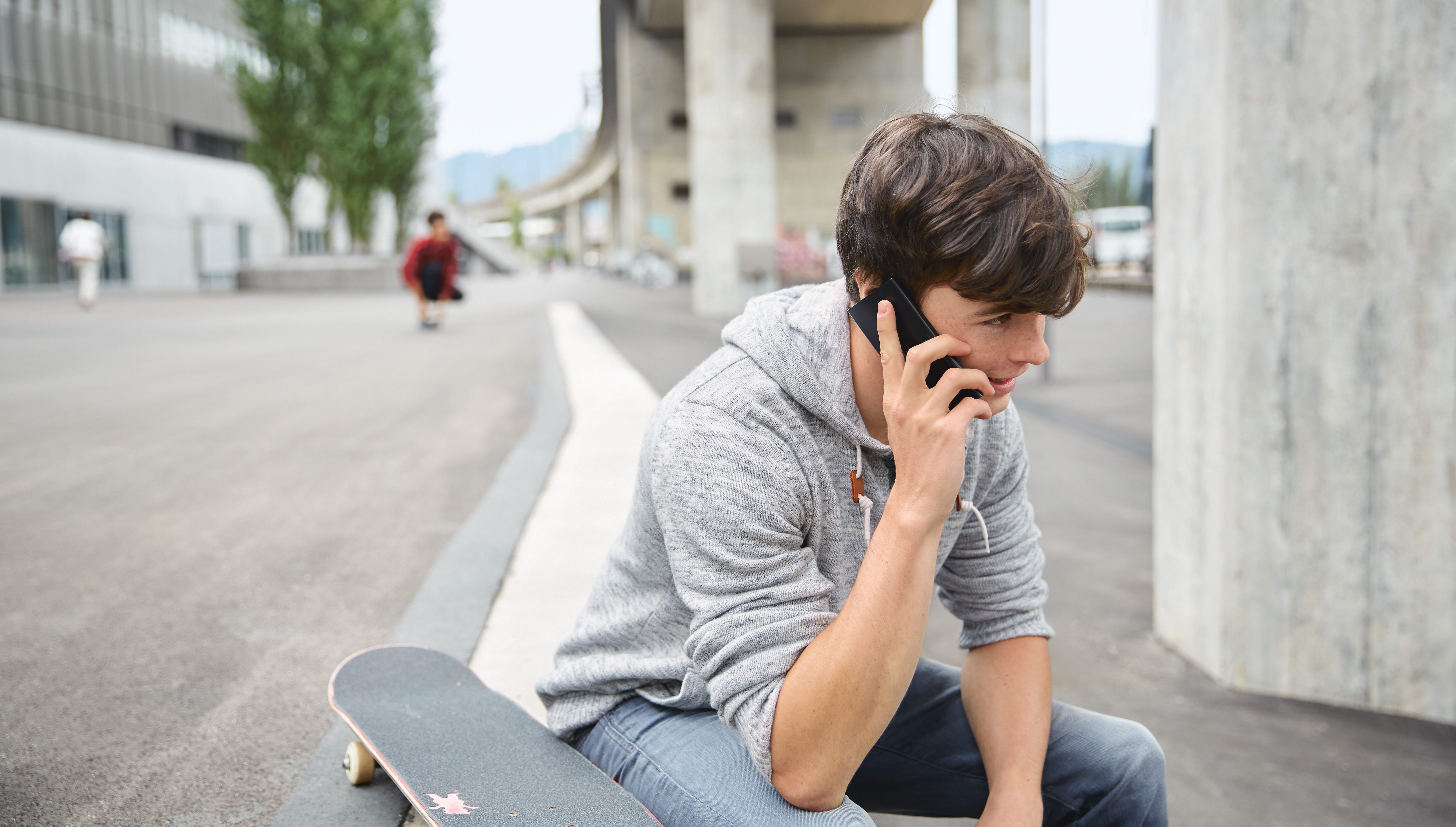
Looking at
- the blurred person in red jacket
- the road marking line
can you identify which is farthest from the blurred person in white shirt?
the road marking line

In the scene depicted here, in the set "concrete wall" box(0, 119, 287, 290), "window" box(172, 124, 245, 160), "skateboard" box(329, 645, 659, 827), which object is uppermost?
"window" box(172, 124, 245, 160)

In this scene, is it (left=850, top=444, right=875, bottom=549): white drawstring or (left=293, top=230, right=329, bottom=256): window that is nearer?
(left=850, top=444, right=875, bottom=549): white drawstring

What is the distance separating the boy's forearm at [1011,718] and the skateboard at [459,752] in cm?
59

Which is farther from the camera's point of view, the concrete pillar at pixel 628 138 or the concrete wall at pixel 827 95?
the concrete pillar at pixel 628 138

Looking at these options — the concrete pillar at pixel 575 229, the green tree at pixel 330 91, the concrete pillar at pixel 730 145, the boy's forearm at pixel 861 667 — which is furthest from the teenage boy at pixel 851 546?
the concrete pillar at pixel 575 229

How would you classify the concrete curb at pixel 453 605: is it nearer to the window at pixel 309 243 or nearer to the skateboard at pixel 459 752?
the skateboard at pixel 459 752

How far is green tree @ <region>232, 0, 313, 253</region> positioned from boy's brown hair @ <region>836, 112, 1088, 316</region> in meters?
35.2

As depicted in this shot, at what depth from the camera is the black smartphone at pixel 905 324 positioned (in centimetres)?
149

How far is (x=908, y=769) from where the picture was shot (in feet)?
6.25

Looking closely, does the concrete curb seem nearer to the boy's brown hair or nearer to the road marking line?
the road marking line

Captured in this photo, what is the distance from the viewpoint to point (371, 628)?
335cm

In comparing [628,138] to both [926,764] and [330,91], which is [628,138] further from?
[926,764]

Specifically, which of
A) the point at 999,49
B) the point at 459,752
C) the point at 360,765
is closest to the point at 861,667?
the point at 459,752

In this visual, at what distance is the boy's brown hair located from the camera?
4.67ft
